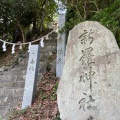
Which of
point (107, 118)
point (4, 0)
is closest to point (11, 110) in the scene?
point (107, 118)

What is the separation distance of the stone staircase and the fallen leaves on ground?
0.44 m

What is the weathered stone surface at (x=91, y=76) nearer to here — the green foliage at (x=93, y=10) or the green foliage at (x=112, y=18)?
the green foliage at (x=112, y=18)

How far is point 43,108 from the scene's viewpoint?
5160 mm

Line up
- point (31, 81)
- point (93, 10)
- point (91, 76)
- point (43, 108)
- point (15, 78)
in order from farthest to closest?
point (15, 78), point (93, 10), point (31, 81), point (43, 108), point (91, 76)

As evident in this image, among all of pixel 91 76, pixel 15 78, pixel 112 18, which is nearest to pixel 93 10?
pixel 112 18

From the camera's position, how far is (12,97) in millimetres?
6180

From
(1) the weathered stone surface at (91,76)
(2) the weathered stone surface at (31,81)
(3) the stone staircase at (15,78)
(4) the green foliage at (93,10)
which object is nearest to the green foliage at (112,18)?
(4) the green foliage at (93,10)

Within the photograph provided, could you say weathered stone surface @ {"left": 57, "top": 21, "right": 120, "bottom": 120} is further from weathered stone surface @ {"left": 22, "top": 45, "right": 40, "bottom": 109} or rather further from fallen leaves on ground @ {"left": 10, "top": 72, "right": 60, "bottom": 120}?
weathered stone surface @ {"left": 22, "top": 45, "right": 40, "bottom": 109}

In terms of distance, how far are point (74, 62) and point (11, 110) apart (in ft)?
A: 8.48

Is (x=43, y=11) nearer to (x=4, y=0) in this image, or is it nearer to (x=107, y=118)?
(x=4, y=0)

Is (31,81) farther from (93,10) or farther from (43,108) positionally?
(93,10)

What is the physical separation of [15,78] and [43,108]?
2.00 meters

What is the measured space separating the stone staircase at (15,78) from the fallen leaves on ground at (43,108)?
17.4 inches

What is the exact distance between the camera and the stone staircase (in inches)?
235
